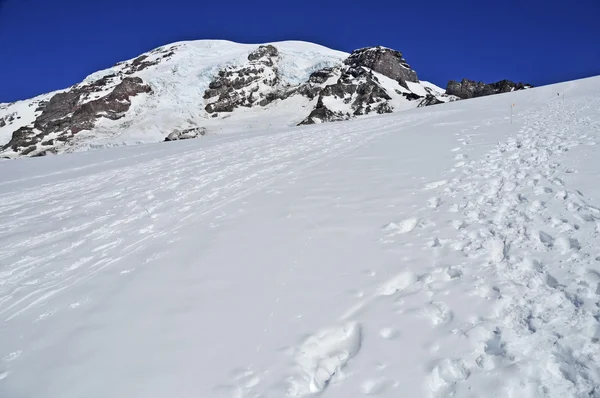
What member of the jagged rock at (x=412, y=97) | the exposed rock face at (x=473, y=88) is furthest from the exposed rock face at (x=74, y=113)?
the exposed rock face at (x=473, y=88)

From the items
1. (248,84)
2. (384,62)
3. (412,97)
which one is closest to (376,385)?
(412,97)

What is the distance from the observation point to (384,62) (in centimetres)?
8506

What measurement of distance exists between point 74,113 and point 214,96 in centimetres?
2861

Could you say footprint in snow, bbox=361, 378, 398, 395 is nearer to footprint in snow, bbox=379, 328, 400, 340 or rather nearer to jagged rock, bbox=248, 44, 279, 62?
footprint in snow, bbox=379, 328, 400, 340

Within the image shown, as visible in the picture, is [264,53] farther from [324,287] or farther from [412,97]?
[324,287]

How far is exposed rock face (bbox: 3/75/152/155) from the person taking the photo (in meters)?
75.4

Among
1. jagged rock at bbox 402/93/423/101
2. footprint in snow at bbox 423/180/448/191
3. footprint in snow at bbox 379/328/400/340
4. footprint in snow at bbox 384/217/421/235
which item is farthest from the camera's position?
jagged rock at bbox 402/93/423/101

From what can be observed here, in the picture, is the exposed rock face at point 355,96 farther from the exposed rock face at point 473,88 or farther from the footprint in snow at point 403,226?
the footprint in snow at point 403,226

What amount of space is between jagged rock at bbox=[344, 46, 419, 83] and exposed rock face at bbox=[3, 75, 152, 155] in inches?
1792

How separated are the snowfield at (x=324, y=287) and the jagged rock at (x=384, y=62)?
7950 centimetres

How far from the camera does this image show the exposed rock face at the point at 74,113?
2970 inches

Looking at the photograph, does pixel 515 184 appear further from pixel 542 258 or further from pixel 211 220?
pixel 211 220

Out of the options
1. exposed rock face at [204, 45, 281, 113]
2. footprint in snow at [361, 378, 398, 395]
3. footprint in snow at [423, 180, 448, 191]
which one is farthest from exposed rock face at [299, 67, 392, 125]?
footprint in snow at [361, 378, 398, 395]

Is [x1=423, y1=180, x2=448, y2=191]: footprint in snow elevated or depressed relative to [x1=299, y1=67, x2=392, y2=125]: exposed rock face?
depressed
